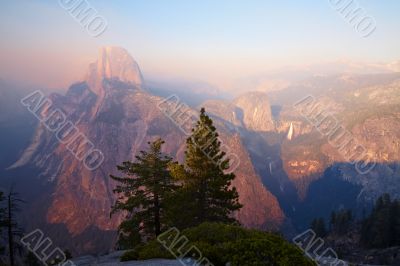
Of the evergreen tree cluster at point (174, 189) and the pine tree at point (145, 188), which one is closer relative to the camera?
the pine tree at point (145, 188)

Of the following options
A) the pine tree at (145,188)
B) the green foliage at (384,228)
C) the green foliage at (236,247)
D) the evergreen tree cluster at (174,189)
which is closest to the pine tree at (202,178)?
the evergreen tree cluster at (174,189)

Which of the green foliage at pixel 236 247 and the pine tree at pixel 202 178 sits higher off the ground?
the pine tree at pixel 202 178

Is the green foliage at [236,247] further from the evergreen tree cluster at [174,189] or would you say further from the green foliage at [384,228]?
the green foliage at [384,228]

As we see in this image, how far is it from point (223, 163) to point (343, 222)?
7795 centimetres

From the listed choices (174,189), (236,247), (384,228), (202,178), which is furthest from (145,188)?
(384,228)

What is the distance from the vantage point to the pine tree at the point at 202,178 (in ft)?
98.2

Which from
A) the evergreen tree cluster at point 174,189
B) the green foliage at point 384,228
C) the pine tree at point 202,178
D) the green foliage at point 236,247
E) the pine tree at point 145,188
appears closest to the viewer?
the green foliage at point 236,247

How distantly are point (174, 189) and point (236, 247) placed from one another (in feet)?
54.0

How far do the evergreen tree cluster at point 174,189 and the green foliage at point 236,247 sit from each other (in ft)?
40.0

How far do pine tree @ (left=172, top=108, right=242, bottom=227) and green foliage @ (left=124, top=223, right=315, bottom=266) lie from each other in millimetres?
13805

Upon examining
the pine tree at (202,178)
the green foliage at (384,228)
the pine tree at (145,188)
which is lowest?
the pine tree at (145,188)

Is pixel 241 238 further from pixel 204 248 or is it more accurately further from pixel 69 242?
pixel 69 242

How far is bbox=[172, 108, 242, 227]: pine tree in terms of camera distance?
29.9m

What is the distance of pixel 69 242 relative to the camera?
7003 inches
